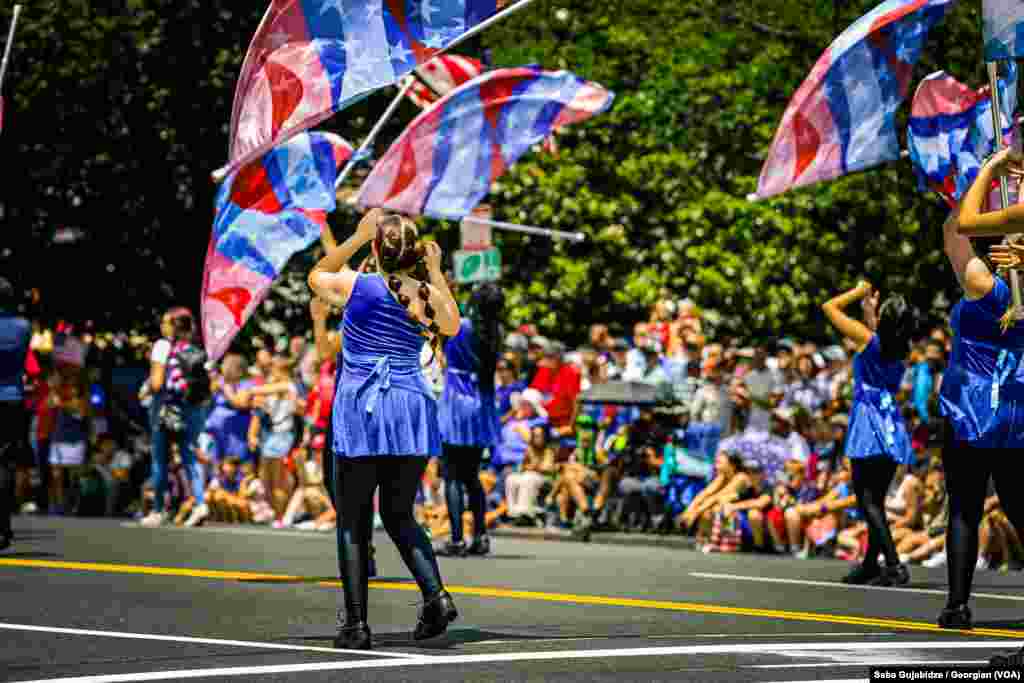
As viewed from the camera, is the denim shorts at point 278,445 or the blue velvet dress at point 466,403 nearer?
the blue velvet dress at point 466,403

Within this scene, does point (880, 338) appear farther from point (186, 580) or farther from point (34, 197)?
point (34, 197)

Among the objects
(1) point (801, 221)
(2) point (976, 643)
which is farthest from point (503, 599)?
(1) point (801, 221)

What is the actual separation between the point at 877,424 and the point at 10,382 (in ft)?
19.7

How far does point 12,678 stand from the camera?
8961 mm

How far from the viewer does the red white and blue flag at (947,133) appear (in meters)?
15.2

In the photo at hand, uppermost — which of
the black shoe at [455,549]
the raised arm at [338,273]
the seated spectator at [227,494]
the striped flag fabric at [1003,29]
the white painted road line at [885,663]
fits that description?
the striped flag fabric at [1003,29]

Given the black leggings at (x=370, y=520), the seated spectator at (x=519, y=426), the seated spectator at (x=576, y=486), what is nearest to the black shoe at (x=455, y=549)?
the seated spectator at (x=576, y=486)

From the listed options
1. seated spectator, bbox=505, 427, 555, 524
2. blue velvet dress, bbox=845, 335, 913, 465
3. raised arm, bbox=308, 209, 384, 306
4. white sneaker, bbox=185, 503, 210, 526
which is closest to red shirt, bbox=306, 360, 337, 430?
white sneaker, bbox=185, 503, 210, 526

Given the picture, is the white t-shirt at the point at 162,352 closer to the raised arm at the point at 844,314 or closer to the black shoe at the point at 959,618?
the raised arm at the point at 844,314

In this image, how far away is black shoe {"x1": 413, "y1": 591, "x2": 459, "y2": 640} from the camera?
10297 mm

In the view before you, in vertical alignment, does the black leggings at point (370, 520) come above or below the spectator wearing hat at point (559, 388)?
below

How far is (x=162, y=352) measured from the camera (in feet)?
73.4

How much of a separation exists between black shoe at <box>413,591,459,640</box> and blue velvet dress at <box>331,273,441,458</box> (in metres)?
0.68

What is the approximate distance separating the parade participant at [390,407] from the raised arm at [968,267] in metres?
2.51
